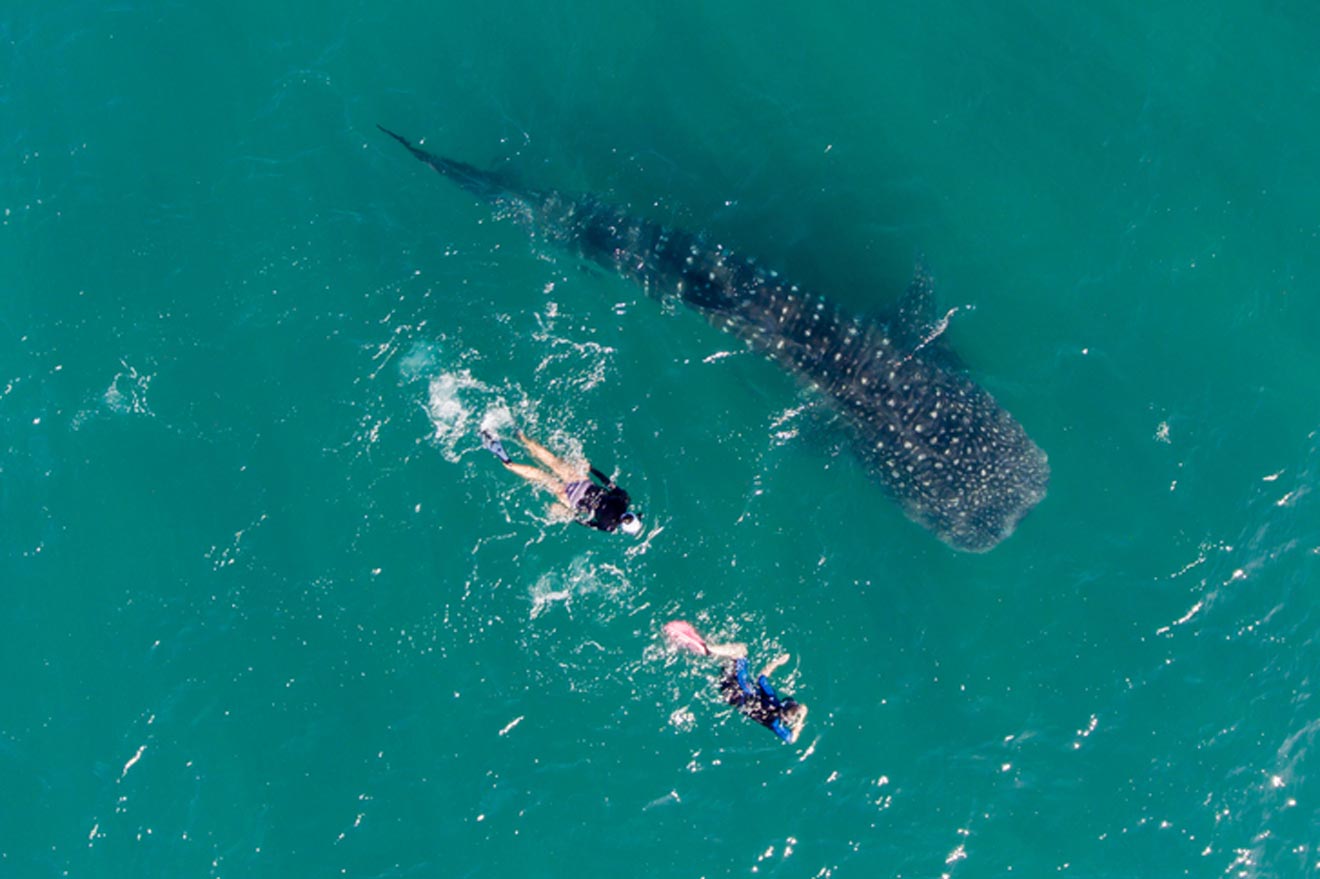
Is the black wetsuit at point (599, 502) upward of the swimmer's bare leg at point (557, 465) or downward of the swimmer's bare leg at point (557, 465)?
downward

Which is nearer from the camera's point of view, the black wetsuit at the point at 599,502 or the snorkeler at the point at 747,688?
the snorkeler at the point at 747,688

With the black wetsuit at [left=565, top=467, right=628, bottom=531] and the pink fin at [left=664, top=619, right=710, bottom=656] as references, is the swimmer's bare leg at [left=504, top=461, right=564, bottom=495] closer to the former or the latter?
the black wetsuit at [left=565, top=467, right=628, bottom=531]

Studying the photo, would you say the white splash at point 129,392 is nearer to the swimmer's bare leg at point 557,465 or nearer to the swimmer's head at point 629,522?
the swimmer's bare leg at point 557,465

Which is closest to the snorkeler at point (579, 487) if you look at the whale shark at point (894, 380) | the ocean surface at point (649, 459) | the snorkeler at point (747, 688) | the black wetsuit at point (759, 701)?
the ocean surface at point (649, 459)

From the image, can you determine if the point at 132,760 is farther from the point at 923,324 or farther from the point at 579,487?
the point at 923,324

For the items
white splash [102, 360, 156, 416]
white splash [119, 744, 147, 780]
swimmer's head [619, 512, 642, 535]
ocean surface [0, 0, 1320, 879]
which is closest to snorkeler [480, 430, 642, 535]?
swimmer's head [619, 512, 642, 535]
